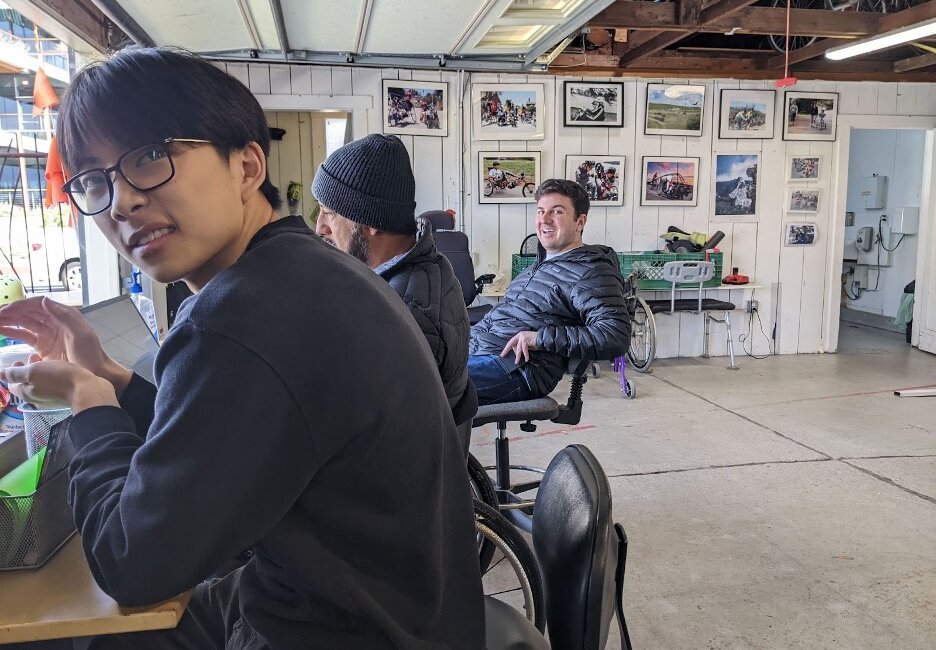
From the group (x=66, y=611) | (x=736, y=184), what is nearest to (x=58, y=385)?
(x=66, y=611)

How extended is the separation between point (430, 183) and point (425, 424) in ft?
18.6

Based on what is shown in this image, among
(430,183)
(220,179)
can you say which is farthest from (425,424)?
(430,183)

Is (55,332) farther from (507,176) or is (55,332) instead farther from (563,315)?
(507,176)

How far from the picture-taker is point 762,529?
10.0ft

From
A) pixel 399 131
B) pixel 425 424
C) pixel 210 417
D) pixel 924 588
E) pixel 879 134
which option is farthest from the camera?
pixel 879 134

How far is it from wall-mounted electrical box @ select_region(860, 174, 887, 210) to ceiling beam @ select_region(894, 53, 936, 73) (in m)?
2.42

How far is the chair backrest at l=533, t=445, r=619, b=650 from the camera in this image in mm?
958

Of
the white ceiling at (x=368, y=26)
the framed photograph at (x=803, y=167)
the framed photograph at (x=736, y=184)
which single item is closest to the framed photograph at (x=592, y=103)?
the white ceiling at (x=368, y=26)

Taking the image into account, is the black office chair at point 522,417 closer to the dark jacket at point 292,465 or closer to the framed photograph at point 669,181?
the dark jacket at point 292,465

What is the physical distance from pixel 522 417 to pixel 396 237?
0.93m

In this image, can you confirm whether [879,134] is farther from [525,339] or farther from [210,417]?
[210,417]

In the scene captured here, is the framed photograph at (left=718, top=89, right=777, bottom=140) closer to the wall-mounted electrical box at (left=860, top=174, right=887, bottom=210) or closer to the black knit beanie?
the wall-mounted electrical box at (left=860, top=174, right=887, bottom=210)

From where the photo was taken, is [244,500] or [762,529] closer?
[244,500]

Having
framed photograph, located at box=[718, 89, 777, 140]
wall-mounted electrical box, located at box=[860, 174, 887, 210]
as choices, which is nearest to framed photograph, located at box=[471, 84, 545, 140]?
framed photograph, located at box=[718, 89, 777, 140]
